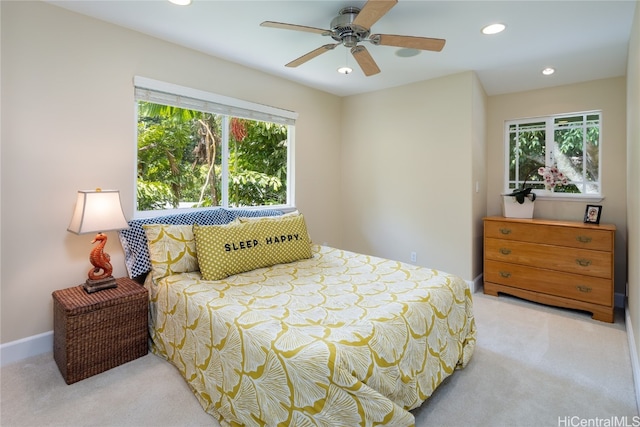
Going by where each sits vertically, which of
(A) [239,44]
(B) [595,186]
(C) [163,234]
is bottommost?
(C) [163,234]

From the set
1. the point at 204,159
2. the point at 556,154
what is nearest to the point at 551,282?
the point at 556,154

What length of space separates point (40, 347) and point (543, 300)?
4177 millimetres

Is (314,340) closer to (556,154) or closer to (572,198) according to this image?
(572,198)

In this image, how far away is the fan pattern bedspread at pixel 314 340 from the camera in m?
1.24

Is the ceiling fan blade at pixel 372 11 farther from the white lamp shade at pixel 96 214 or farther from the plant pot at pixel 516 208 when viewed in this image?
the plant pot at pixel 516 208

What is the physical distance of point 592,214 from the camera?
3.19 meters

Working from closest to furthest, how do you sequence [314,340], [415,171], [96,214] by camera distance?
[314,340] < [96,214] < [415,171]

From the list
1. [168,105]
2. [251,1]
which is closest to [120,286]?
[168,105]

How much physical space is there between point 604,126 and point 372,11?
308 cm

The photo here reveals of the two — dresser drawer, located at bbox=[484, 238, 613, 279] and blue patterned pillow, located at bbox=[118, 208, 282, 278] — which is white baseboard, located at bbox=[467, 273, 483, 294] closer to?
dresser drawer, located at bbox=[484, 238, 613, 279]

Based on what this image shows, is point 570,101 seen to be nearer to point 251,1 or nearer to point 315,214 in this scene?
point 315,214

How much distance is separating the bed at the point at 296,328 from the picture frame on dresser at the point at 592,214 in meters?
1.98

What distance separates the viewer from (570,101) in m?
3.49

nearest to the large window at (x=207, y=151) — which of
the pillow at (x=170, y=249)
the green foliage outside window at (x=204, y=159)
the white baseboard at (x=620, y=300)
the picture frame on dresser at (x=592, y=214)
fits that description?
the green foliage outside window at (x=204, y=159)
